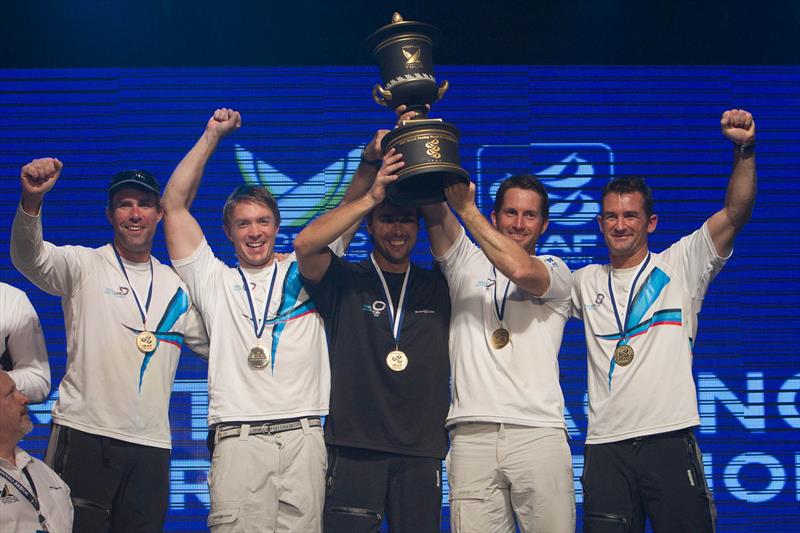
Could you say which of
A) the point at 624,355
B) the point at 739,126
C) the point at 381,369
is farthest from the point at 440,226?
the point at 739,126

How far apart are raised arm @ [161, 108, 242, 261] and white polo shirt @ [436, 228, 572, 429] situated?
36.1 inches

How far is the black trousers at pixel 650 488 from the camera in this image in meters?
3.23

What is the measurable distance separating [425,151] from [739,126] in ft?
3.71

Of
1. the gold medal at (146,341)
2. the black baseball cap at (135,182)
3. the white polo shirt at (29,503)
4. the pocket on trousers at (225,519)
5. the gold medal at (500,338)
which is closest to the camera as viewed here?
the white polo shirt at (29,503)

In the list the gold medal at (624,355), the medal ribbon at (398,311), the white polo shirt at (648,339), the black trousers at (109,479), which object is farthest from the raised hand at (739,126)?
the black trousers at (109,479)

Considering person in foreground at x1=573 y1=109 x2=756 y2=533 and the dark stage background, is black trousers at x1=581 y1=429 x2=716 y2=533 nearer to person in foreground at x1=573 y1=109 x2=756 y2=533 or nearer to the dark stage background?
person in foreground at x1=573 y1=109 x2=756 y2=533

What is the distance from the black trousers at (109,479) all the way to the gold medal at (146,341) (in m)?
0.34

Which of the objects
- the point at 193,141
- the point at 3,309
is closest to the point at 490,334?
the point at 3,309

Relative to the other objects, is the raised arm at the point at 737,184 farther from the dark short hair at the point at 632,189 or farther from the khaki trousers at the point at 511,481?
the khaki trousers at the point at 511,481

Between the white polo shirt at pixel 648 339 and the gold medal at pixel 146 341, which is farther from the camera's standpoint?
the gold medal at pixel 146 341

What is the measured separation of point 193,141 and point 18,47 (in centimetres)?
96

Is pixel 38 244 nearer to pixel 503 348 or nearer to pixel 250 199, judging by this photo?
pixel 250 199

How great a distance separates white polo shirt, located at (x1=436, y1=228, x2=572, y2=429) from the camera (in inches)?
128

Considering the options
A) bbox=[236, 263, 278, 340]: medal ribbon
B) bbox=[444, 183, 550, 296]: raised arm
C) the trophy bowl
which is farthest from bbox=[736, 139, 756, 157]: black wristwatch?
bbox=[236, 263, 278, 340]: medal ribbon
